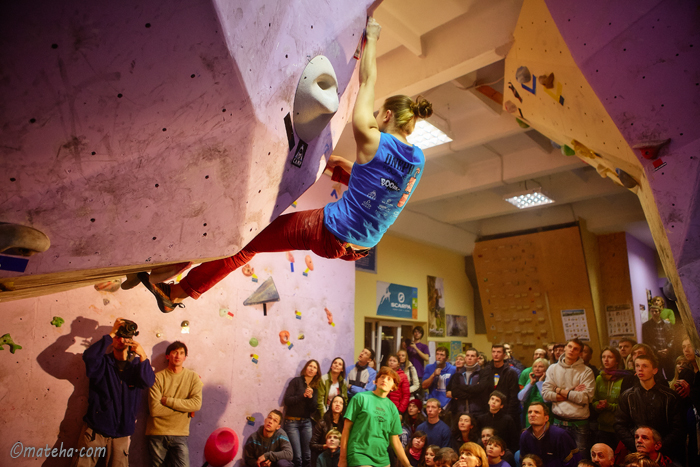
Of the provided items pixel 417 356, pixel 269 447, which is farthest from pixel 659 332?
pixel 269 447

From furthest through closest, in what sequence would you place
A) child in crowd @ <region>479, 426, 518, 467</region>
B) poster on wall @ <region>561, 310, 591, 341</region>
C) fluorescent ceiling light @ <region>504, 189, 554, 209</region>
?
1. poster on wall @ <region>561, 310, 591, 341</region>
2. fluorescent ceiling light @ <region>504, 189, 554, 209</region>
3. child in crowd @ <region>479, 426, 518, 467</region>

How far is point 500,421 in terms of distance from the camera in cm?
422

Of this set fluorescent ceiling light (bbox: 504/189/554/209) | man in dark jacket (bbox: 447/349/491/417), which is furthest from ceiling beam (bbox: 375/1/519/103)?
fluorescent ceiling light (bbox: 504/189/554/209)

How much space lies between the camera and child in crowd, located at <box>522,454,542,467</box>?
3395 millimetres

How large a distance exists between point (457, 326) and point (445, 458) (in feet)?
20.9

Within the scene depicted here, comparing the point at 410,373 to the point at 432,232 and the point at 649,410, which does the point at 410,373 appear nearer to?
the point at 649,410

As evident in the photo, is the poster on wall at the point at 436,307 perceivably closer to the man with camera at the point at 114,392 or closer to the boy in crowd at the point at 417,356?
the boy in crowd at the point at 417,356

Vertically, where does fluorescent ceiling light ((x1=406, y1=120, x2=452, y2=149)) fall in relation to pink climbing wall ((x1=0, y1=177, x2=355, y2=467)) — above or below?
above

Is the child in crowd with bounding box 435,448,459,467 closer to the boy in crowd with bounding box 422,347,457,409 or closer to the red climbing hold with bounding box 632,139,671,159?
the boy in crowd with bounding box 422,347,457,409

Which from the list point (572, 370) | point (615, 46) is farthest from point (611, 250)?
point (615, 46)

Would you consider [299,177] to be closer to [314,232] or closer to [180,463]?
[314,232]

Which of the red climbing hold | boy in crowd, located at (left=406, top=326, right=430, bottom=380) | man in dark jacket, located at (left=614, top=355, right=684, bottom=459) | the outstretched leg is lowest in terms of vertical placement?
man in dark jacket, located at (left=614, top=355, right=684, bottom=459)

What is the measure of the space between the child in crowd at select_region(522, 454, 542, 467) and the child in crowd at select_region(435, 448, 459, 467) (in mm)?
572

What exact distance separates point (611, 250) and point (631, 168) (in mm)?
7916
